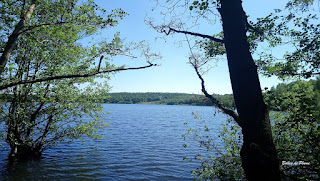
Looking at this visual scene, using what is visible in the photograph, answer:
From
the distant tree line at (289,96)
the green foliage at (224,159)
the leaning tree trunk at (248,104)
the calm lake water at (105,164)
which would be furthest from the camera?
the calm lake water at (105,164)

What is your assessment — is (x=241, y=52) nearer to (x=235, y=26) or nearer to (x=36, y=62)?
(x=235, y=26)

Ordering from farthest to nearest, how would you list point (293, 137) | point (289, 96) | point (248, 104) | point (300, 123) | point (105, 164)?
point (105, 164), point (293, 137), point (300, 123), point (289, 96), point (248, 104)

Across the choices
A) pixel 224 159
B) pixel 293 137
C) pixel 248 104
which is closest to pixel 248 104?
pixel 248 104

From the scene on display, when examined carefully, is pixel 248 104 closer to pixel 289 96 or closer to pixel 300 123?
pixel 289 96

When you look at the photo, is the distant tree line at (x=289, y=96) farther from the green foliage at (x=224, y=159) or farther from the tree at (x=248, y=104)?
the green foliage at (x=224, y=159)

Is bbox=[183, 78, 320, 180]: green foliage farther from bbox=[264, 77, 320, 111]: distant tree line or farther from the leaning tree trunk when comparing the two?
the leaning tree trunk

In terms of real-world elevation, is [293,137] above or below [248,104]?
below

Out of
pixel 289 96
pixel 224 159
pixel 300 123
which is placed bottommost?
pixel 224 159

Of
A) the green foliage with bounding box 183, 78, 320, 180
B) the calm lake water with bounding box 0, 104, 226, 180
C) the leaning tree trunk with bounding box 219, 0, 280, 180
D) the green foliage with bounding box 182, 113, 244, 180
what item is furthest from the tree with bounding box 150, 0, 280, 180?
the calm lake water with bounding box 0, 104, 226, 180

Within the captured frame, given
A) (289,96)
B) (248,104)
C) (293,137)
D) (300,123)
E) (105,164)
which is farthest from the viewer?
(105,164)

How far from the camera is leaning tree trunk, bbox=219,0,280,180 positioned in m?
3.17

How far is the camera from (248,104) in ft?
11.0

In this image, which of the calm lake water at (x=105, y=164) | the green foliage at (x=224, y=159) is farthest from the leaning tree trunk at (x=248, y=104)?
the calm lake water at (x=105, y=164)

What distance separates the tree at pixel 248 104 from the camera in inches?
125
